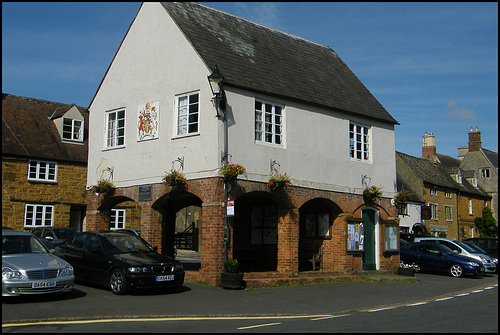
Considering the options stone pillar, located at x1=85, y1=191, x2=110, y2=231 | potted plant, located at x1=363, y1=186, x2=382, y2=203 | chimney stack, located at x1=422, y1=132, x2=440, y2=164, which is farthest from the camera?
chimney stack, located at x1=422, y1=132, x2=440, y2=164

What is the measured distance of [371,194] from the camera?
2181 centimetres

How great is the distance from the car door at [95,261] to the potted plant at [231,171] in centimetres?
417

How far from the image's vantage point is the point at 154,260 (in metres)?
14.9

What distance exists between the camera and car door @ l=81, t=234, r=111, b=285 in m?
14.8

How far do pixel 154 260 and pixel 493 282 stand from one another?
14.5 m

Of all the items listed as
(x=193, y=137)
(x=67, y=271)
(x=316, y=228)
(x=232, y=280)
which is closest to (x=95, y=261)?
(x=67, y=271)

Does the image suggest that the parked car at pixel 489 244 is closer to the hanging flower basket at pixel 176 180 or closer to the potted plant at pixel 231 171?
the potted plant at pixel 231 171

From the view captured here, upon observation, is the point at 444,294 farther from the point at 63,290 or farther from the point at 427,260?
the point at 63,290

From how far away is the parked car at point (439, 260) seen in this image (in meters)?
23.6

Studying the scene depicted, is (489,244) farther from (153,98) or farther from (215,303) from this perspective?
(215,303)

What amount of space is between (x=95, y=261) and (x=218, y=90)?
A: 6.24 meters

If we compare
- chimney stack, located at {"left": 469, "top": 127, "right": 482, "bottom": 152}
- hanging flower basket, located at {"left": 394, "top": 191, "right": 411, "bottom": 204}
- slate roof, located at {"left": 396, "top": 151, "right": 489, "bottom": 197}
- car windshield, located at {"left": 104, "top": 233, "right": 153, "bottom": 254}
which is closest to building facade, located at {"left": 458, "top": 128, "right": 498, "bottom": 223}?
chimney stack, located at {"left": 469, "top": 127, "right": 482, "bottom": 152}

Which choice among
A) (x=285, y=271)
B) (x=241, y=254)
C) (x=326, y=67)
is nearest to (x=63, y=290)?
(x=285, y=271)

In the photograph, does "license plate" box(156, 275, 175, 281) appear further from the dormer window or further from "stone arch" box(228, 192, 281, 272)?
the dormer window
